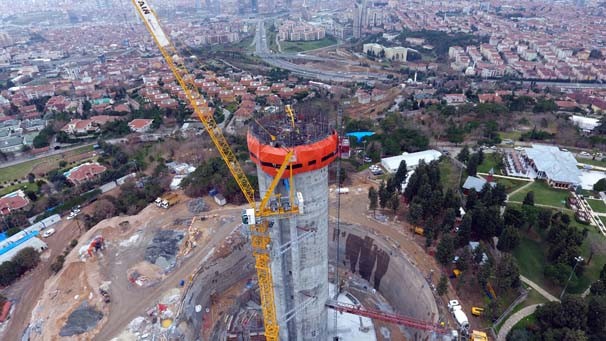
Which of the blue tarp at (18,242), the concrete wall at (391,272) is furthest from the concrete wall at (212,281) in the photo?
the blue tarp at (18,242)

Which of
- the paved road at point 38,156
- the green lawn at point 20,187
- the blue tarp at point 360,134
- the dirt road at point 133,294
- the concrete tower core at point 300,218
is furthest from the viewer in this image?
the paved road at point 38,156

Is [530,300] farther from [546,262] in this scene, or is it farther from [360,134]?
[360,134]

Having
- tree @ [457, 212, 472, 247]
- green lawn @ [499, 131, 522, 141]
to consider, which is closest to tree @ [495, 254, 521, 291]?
tree @ [457, 212, 472, 247]

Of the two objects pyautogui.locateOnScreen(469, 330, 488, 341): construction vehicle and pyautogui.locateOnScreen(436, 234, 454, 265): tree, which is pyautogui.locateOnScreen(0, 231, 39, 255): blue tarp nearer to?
pyautogui.locateOnScreen(436, 234, 454, 265): tree

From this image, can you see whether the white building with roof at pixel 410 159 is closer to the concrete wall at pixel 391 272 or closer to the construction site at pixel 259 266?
the construction site at pixel 259 266

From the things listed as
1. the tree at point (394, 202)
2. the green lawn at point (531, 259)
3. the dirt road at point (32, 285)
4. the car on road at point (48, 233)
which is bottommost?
the dirt road at point (32, 285)

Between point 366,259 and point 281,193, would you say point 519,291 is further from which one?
point 281,193
